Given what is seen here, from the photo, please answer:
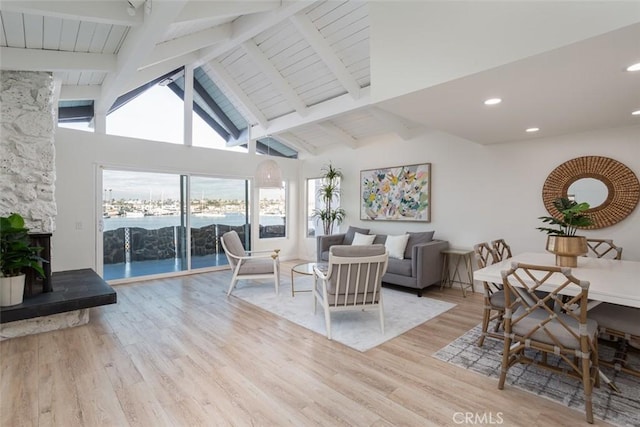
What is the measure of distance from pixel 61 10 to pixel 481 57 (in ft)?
10.7

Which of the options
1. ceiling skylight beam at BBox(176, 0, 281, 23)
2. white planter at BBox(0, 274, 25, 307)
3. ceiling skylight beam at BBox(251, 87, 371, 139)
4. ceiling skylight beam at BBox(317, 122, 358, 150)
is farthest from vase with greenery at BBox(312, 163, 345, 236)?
white planter at BBox(0, 274, 25, 307)

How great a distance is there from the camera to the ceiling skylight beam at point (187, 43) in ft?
13.5

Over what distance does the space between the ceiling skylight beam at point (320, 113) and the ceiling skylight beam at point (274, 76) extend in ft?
0.70

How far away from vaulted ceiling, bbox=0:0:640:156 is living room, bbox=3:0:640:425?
0.80 feet

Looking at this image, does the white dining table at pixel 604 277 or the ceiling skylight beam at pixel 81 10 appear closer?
the white dining table at pixel 604 277

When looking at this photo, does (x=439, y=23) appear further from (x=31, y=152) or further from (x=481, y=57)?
(x=31, y=152)

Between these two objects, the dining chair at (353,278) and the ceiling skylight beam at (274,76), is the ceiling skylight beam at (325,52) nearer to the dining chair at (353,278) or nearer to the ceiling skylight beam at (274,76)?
the ceiling skylight beam at (274,76)

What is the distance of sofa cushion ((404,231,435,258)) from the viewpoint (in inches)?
209

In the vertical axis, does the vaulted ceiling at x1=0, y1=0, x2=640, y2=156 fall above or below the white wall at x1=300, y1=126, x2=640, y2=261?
above

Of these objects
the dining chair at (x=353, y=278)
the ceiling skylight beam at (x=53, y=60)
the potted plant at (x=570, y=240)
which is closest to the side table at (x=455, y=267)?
the potted plant at (x=570, y=240)

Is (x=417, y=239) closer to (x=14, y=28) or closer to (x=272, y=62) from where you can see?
(x=272, y=62)

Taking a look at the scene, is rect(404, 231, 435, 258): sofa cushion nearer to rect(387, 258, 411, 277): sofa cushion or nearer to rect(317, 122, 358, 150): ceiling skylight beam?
rect(387, 258, 411, 277): sofa cushion

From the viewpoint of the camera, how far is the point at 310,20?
430 centimetres

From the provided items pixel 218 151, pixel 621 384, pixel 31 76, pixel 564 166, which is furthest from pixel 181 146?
pixel 621 384
